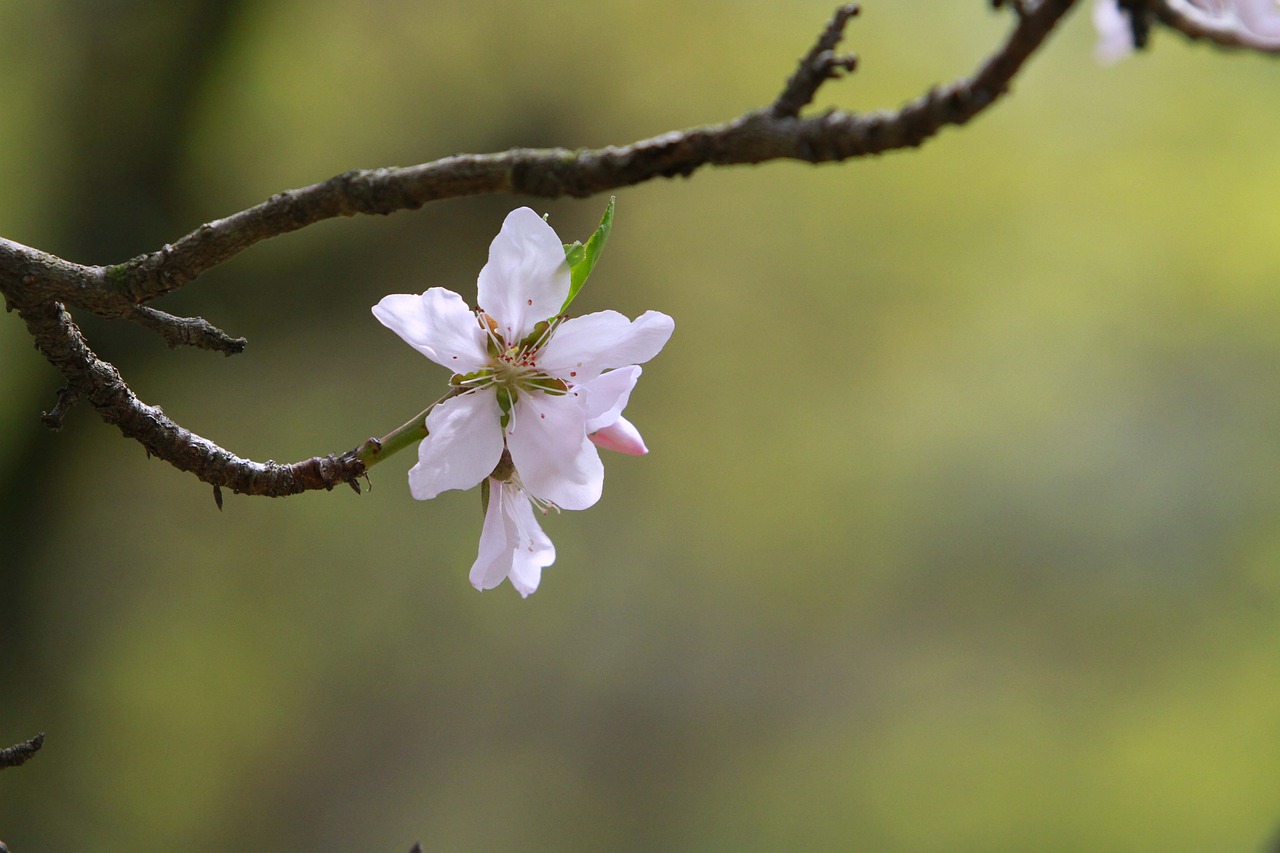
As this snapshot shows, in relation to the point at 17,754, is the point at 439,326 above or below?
above

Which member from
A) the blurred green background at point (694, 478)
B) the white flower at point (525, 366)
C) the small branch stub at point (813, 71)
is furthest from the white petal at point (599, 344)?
the blurred green background at point (694, 478)

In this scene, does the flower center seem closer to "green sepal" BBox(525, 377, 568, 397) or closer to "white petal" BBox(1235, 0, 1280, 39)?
"green sepal" BBox(525, 377, 568, 397)

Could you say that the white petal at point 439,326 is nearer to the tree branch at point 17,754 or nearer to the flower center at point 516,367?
the flower center at point 516,367

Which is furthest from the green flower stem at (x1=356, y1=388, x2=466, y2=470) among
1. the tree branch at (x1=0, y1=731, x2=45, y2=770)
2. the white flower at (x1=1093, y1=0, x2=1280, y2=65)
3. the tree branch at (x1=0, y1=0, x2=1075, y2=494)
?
the white flower at (x1=1093, y1=0, x2=1280, y2=65)

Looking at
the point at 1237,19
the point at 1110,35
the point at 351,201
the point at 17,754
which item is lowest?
the point at 17,754

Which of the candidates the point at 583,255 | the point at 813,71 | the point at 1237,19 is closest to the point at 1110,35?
the point at 1237,19

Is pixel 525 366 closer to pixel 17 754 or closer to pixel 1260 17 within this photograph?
pixel 17 754

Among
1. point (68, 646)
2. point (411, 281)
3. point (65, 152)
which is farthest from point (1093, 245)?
point (68, 646)
